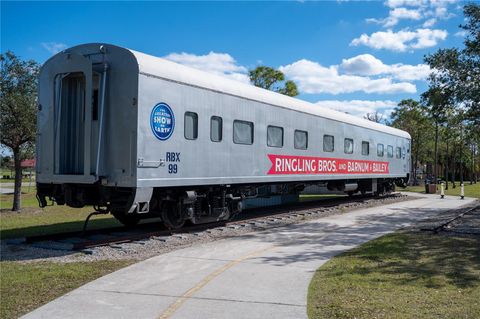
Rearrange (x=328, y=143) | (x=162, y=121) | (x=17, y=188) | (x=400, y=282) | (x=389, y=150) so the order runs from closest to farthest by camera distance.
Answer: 1. (x=400, y=282)
2. (x=162, y=121)
3. (x=17, y=188)
4. (x=328, y=143)
5. (x=389, y=150)

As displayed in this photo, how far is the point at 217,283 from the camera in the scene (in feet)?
23.1

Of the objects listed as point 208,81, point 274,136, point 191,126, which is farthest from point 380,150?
point 191,126

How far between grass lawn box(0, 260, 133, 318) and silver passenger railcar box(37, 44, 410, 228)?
196 cm

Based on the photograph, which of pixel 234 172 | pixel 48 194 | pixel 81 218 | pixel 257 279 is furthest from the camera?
pixel 81 218

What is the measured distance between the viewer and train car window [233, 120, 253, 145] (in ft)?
41.3

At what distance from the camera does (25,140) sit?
16781 mm

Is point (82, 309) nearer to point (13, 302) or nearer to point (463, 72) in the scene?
point (13, 302)

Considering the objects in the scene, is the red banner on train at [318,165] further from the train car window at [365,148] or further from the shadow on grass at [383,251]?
the shadow on grass at [383,251]

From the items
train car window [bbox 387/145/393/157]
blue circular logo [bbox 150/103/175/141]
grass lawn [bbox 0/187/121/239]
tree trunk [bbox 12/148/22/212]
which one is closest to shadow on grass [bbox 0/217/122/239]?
grass lawn [bbox 0/187/121/239]

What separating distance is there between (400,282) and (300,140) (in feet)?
29.2

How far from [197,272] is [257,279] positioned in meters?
1.00

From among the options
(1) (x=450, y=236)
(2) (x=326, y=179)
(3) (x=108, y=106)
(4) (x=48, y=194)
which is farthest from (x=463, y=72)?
(4) (x=48, y=194)

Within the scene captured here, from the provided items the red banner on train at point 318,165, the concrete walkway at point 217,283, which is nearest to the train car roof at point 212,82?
the red banner on train at point 318,165

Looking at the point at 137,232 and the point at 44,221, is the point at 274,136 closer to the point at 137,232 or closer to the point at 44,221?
the point at 137,232
